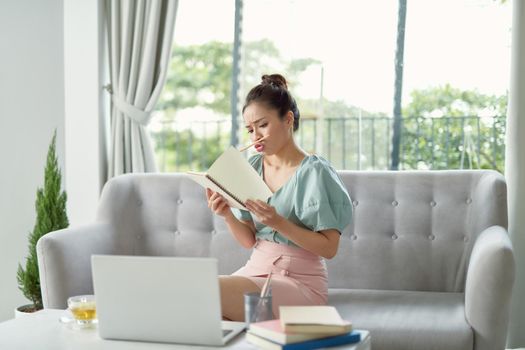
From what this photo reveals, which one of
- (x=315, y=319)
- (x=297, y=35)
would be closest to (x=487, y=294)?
(x=315, y=319)

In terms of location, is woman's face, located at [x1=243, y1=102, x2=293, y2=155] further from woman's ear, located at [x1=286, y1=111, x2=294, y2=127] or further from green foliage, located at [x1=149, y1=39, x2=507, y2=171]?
green foliage, located at [x1=149, y1=39, x2=507, y2=171]

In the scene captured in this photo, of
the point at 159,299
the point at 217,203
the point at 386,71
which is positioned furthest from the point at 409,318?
the point at 386,71

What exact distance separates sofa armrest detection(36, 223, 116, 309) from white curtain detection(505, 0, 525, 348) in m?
1.79

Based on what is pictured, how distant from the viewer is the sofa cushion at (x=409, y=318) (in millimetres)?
2758

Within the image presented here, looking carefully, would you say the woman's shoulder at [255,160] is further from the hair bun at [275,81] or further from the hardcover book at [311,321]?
the hardcover book at [311,321]

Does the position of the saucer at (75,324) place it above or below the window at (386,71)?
below

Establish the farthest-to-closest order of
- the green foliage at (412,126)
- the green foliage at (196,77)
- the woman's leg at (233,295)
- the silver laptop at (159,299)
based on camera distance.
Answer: the green foliage at (196,77) < the green foliage at (412,126) < the woman's leg at (233,295) < the silver laptop at (159,299)

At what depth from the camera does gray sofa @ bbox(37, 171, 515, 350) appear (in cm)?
294

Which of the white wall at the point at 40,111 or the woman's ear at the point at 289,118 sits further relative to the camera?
the white wall at the point at 40,111

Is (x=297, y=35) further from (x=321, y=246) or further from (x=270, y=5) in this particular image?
(x=321, y=246)

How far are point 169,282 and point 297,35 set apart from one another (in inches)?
117

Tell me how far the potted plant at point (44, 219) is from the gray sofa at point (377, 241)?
1.52ft

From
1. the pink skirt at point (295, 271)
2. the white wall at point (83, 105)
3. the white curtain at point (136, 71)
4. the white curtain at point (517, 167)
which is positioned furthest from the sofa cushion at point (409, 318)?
the white wall at point (83, 105)

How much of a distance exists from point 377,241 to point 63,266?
1286 millimetres
